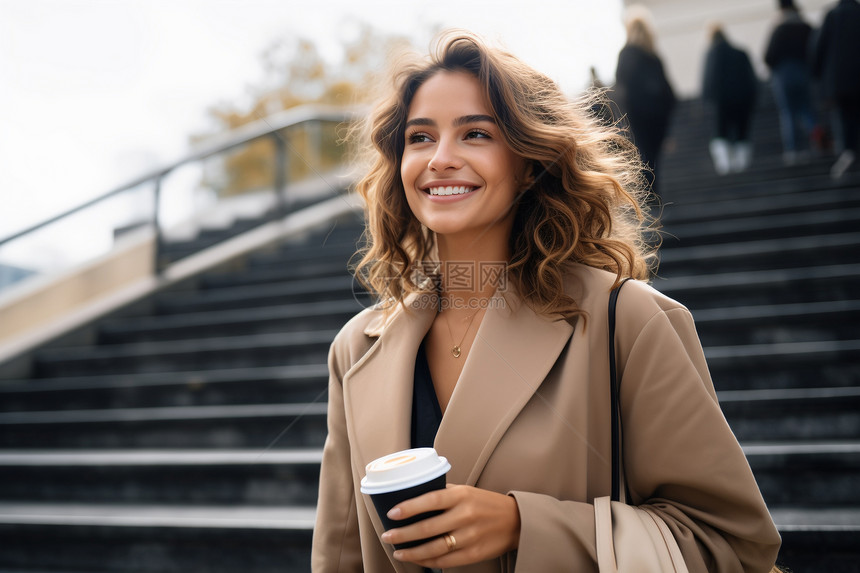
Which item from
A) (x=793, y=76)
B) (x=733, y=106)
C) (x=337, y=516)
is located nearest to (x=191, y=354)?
(x=337, y=516)

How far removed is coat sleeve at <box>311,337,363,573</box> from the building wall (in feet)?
47.8

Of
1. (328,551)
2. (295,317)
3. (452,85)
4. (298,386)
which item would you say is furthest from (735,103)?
(328,551)

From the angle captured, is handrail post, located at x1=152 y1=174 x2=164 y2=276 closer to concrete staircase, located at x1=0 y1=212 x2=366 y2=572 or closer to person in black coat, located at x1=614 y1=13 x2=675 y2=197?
concrete staircase, located at x1=0 y1=212 x2=366 y2=572

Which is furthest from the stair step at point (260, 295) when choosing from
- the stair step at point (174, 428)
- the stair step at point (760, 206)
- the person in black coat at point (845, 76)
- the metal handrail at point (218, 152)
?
the person in black coat at point (845, 76)

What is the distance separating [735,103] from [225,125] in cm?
2128

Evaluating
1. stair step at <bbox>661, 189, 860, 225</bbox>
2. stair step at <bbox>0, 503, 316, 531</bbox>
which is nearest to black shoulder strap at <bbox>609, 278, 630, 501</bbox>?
stair step at <bbox>0, 503, 316, 531</bbox>

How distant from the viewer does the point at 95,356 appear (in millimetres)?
5184

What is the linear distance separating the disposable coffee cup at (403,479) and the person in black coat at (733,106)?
6.96 m

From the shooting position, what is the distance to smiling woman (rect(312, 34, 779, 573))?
4.45 ft

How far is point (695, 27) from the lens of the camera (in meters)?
15.3

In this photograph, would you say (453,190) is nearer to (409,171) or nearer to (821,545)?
(409,171)

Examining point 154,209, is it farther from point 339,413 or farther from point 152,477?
point 339,413

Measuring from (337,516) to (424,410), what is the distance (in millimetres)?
373

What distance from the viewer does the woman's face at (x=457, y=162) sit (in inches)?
65.1
